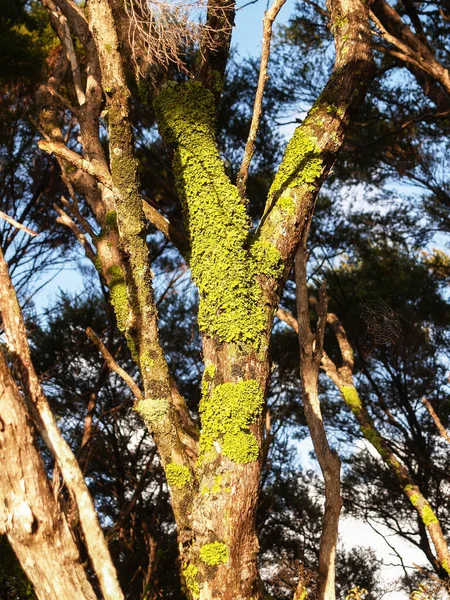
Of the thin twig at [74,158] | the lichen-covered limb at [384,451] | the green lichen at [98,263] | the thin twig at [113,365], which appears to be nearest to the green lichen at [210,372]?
the thin twig at [113,365]

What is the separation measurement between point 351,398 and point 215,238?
2.84 meters

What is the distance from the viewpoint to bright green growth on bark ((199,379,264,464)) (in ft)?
9.49

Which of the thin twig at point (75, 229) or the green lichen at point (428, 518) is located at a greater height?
the thin twig at point (75, 229)

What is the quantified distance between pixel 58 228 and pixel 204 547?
6787 millimetres

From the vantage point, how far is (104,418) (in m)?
8.95

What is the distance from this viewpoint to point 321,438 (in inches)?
176

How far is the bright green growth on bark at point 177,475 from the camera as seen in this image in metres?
3.11

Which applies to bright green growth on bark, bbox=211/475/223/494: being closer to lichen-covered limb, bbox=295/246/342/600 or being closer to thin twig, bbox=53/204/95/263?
lichen-covered limb, bbox=295/246/342/600

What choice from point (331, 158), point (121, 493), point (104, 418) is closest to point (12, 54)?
point (104, 418)

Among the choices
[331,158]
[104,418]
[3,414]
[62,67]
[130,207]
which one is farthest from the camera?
[104,418]

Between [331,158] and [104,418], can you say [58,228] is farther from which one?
[331,158]

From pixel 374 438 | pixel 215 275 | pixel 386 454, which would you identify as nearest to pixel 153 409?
pixel 215 275

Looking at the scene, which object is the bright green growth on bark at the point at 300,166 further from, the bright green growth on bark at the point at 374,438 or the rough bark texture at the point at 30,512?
the bright green growth on bark at the point at 374,438

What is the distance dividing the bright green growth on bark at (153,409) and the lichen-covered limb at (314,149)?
686 mm
